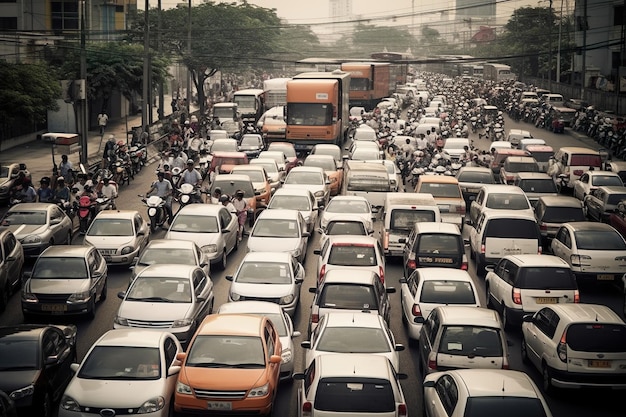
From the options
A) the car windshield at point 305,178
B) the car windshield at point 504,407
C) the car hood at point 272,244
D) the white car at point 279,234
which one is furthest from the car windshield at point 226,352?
the car windshield at point 305,178

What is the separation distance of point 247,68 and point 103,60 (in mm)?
45526

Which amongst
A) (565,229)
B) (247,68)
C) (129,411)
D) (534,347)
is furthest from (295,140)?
(247,68)

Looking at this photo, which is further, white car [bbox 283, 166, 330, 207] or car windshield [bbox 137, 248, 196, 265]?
white car [bbox 283, 166, 330, 207]

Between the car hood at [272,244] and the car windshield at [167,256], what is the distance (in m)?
2.65

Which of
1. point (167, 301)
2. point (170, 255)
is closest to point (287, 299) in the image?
point (167, 301)

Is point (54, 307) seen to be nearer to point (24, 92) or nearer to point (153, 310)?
point (153, 310)

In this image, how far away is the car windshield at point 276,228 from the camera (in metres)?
25.5

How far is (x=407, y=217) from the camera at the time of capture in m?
26.2

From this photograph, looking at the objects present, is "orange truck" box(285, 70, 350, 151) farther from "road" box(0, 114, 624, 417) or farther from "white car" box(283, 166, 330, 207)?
"road" box(0, 114, 624, 417)

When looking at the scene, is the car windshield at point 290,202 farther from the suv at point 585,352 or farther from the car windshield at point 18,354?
the car windshield at point 18,354

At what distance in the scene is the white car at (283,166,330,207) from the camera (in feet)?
109

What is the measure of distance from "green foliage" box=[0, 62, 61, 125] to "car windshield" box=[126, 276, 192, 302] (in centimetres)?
2789

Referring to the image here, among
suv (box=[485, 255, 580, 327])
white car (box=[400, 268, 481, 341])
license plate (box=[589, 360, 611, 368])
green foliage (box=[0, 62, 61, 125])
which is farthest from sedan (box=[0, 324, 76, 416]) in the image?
green foliage (box=[0, 62, 61, 125])

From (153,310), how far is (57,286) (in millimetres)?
3070
